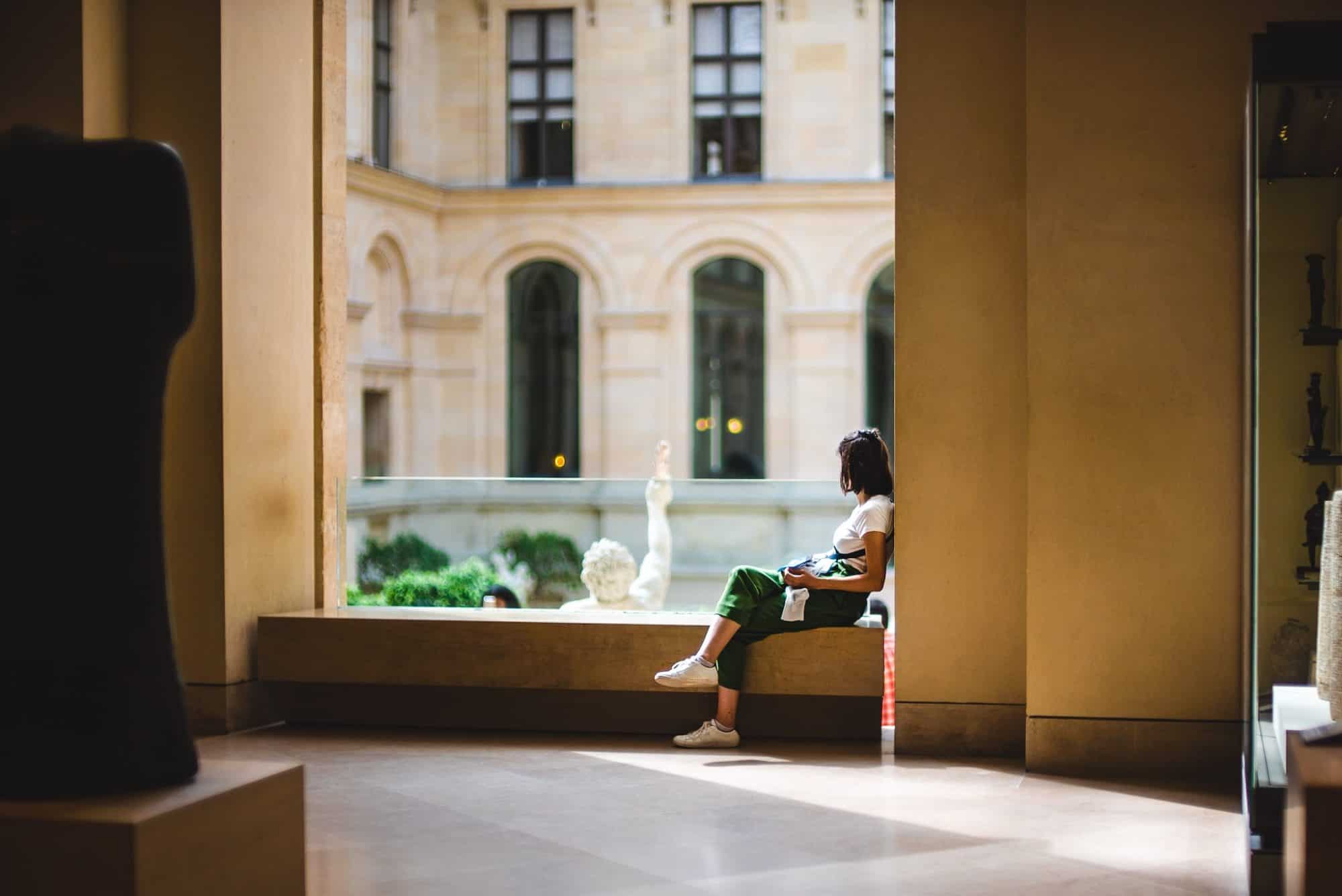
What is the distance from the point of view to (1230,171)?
22.0 feet

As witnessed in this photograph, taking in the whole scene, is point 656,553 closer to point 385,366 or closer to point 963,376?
point 963,376

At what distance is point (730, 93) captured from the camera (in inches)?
1081

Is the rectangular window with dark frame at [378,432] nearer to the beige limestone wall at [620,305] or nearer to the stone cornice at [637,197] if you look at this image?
the beige limestone wall at [620,305]

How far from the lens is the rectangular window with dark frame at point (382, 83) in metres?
26.5

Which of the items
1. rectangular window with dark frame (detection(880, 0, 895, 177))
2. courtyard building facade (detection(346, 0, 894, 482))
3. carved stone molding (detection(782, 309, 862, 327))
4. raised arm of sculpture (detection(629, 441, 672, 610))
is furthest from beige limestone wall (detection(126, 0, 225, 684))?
rectangular window with dark frame (detection(880, 0, 895, 177))

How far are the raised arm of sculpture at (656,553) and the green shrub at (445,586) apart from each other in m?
1.00

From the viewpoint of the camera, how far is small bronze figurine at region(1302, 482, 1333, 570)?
4930 mm

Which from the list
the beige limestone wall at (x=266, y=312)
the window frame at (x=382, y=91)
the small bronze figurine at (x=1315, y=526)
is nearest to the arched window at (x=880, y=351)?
the window frame at (x=382, y=91)

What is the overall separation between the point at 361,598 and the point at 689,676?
233 centimetres

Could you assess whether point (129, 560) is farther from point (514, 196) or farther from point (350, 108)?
point (514, 196)

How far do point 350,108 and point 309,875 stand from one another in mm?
21584

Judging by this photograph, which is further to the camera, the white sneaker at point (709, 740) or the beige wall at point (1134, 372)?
the white sneaker at point (709, 740)

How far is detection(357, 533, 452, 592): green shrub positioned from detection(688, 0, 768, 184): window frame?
1953 cm

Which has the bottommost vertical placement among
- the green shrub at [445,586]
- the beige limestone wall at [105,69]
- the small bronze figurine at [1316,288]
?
the green shrub at [445,586]
